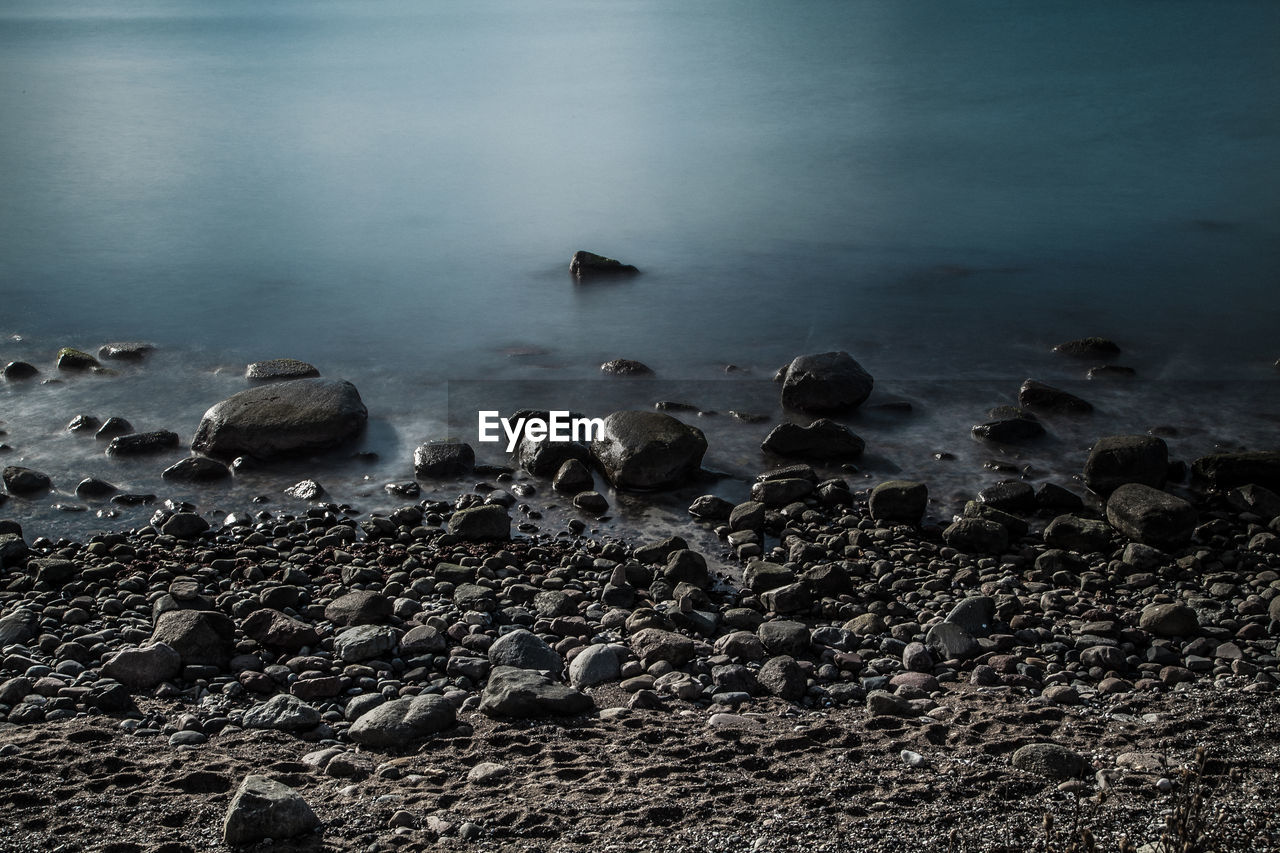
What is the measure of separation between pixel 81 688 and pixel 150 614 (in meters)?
1.11

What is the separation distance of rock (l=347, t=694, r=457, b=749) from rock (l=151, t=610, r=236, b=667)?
1.08 m

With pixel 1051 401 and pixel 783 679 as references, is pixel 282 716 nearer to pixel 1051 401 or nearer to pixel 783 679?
pixel 783 679

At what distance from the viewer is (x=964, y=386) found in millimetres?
10664

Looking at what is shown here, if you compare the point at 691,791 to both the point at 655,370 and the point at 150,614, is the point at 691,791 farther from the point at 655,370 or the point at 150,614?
the point at 655,370

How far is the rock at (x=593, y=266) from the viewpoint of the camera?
46.2ft

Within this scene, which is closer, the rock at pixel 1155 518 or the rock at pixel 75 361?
the rock at pixel 1155 518

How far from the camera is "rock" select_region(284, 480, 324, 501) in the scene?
326 inches

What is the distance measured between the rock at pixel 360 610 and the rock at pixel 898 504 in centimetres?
333

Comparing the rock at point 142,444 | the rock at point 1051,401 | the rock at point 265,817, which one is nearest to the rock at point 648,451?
the rock at point 1051,401

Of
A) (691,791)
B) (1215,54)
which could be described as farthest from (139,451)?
(1215,54)

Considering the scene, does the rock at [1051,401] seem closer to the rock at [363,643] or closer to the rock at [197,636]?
the rock at [363,643]

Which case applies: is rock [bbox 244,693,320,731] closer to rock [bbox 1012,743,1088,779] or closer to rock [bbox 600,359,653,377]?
rock [bbox 1012,743,1088,779]

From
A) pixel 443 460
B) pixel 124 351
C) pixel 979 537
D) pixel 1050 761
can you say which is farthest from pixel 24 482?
pixel 1050 761

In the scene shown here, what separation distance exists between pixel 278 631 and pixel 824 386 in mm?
5379
